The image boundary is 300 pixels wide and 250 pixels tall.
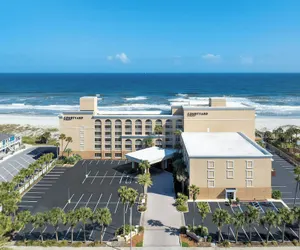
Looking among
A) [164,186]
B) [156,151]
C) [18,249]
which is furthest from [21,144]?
[18,249]

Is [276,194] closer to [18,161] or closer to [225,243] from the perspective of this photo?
[225,243]

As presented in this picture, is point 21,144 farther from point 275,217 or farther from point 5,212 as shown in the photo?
point 275,217

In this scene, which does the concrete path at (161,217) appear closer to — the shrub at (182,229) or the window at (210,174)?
the shrub at (182,229)

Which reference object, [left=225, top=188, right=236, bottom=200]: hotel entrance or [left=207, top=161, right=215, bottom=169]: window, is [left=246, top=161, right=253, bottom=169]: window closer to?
[left=225, top=188, right=236, bottom=200]: hotel entrance

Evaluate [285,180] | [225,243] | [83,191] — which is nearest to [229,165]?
[285,180]

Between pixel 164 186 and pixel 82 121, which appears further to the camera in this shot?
pixel 82 121

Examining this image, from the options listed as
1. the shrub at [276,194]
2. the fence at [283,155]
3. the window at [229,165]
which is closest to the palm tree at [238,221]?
the window at [229,165]
